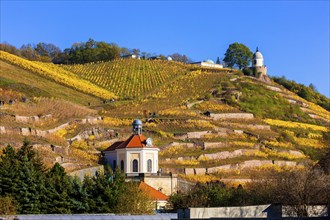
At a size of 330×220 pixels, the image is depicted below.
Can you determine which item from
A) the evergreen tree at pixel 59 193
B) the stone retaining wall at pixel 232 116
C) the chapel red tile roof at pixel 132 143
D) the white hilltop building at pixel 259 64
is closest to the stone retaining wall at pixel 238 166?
the chapel red tile roof at pixel 132 143

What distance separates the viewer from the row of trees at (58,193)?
225 feet

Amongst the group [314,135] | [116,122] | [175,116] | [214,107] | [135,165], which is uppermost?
[214,107]

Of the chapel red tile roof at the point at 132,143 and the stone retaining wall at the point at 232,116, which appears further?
the stone retaining wall at the point at 232,116

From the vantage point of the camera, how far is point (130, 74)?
575 ft

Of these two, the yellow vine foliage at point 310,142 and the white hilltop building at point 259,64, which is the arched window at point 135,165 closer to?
the yellow vine foliage at point 310,142

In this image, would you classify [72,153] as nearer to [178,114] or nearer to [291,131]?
[178,114]

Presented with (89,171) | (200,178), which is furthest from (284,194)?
(200,178)

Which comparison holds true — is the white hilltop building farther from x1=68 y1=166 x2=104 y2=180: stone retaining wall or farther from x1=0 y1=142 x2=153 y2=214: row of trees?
x1=0 y1=142 x2=153 y2=214: row of trees

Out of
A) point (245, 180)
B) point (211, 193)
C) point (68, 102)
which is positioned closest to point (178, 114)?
point (68, 102)

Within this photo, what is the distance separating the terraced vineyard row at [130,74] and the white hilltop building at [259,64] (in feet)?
49.3

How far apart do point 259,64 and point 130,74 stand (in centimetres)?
2735

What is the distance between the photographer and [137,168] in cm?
9925

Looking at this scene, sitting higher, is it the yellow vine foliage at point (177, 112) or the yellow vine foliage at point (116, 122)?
the yellow vine foliage at point (177, 112)

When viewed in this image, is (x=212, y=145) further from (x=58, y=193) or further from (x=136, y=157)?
(x=58, y=193)
